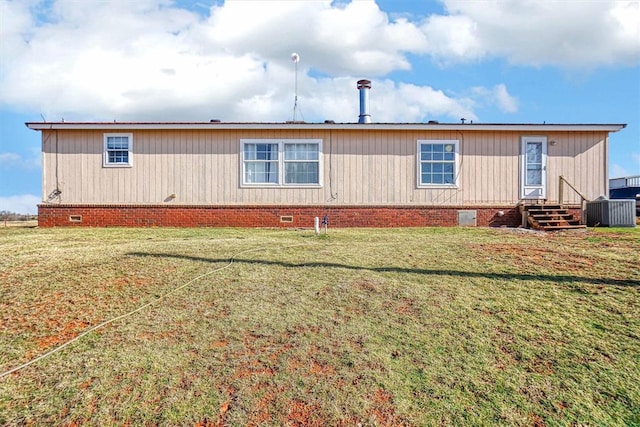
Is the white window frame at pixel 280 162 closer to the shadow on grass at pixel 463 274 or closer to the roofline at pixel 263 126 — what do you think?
the roofline at pixel 263 126

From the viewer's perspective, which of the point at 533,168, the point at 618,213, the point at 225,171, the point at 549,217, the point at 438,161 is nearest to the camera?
the point at 618,213

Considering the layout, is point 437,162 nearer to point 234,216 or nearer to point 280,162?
point 280,162

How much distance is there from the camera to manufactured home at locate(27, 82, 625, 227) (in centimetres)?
1336

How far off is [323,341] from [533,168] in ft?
40.6

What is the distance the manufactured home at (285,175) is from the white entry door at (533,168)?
10 centimetres

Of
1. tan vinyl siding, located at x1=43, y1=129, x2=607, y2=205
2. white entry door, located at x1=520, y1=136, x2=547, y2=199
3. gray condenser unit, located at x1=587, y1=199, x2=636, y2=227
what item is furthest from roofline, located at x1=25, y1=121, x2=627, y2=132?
gray condenser unit, located at x1=587, y1=199, x2=636, y2=227

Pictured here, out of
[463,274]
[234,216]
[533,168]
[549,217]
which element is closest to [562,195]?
[549,217]

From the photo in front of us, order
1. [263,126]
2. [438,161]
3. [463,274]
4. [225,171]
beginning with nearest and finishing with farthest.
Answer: [463,274], [263,126], [225,171], [438,161]

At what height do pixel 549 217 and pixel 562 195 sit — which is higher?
pixel 562 195

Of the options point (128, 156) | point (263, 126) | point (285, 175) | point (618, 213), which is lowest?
point (618, 213)

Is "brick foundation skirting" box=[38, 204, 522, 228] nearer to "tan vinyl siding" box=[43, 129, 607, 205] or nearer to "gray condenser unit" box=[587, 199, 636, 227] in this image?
"tan vinyl siding" box=[43, 129, 607, 205]

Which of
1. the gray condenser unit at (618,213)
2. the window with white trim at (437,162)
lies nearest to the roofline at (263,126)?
the window with white trim at (437,162)

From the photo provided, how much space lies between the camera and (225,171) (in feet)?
44.3

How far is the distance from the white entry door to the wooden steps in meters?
0.73
